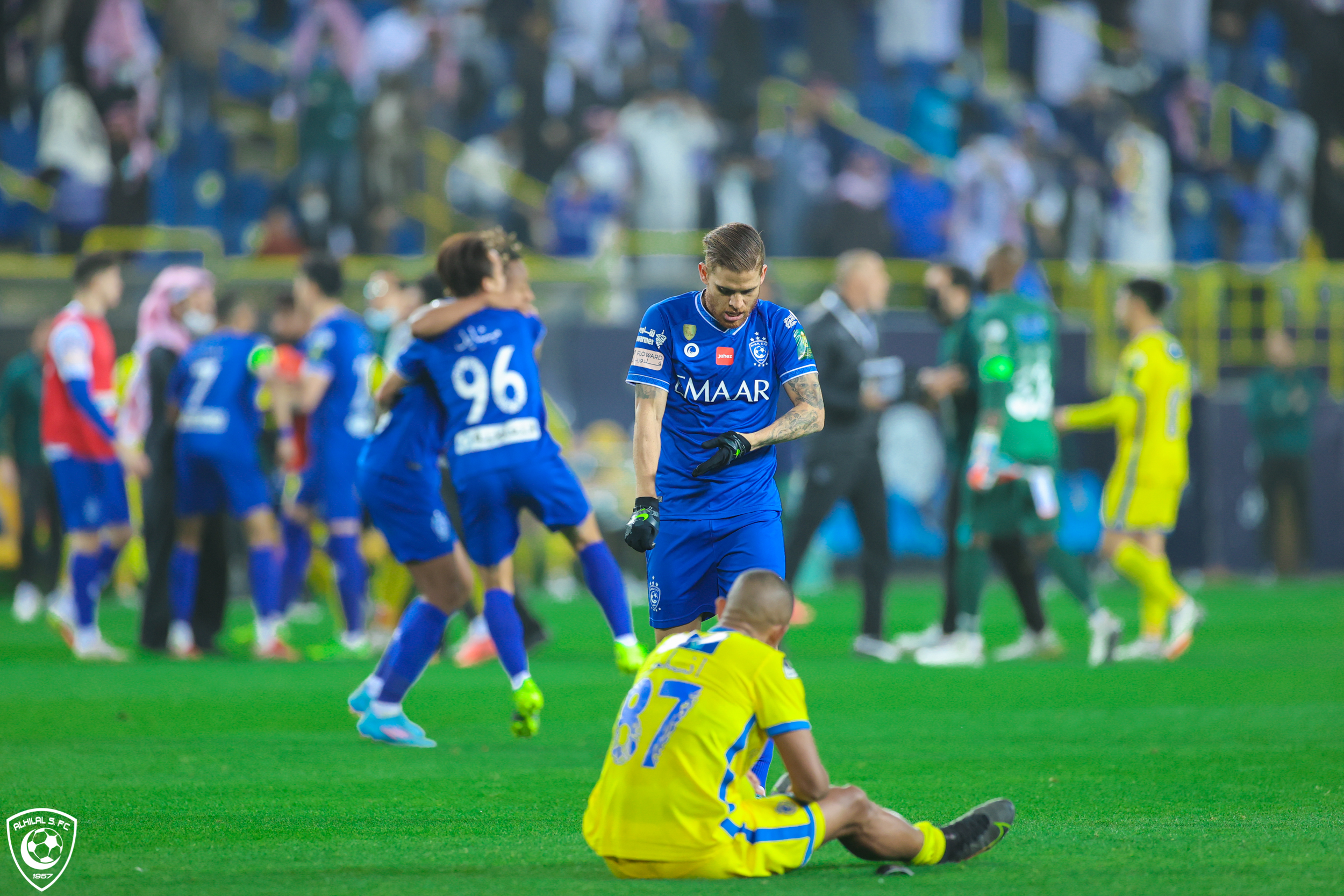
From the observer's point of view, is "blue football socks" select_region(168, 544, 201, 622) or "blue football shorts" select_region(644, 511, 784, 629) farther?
"blue football socks" select_region(168, 544, 201, 622)

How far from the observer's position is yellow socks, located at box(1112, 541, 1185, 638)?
10.7 metres

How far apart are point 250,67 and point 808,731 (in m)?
17.8

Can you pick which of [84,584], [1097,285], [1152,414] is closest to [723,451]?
[1152,414]

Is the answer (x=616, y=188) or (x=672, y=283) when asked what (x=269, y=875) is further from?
(x=616, y=188)

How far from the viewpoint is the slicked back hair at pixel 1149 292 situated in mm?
10797

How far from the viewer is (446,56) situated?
795 inches

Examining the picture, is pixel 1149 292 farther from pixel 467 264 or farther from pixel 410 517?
pixel 410 517

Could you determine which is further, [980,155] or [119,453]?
[980,155]

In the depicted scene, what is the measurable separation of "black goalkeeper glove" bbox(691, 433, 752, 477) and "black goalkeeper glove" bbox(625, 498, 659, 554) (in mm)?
198

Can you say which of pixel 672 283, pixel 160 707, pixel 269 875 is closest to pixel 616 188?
pixel 672 283

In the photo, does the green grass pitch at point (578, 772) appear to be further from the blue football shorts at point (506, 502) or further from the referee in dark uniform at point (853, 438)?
the blue football shorts at point (506, 502)

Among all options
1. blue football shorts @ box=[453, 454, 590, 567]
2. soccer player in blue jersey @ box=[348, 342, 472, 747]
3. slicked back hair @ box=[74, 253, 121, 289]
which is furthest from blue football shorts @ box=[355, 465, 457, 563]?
slicked back hair @ box=[74, 253, 121, 289]

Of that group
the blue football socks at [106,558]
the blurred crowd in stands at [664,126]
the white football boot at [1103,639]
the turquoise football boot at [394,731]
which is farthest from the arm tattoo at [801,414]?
the blurred crowd in stands at [664,126]

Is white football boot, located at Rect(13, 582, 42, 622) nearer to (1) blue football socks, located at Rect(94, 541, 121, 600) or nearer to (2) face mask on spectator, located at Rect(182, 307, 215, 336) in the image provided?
(1) blue football socks, located at Rect(94, 541, 121, 600)
